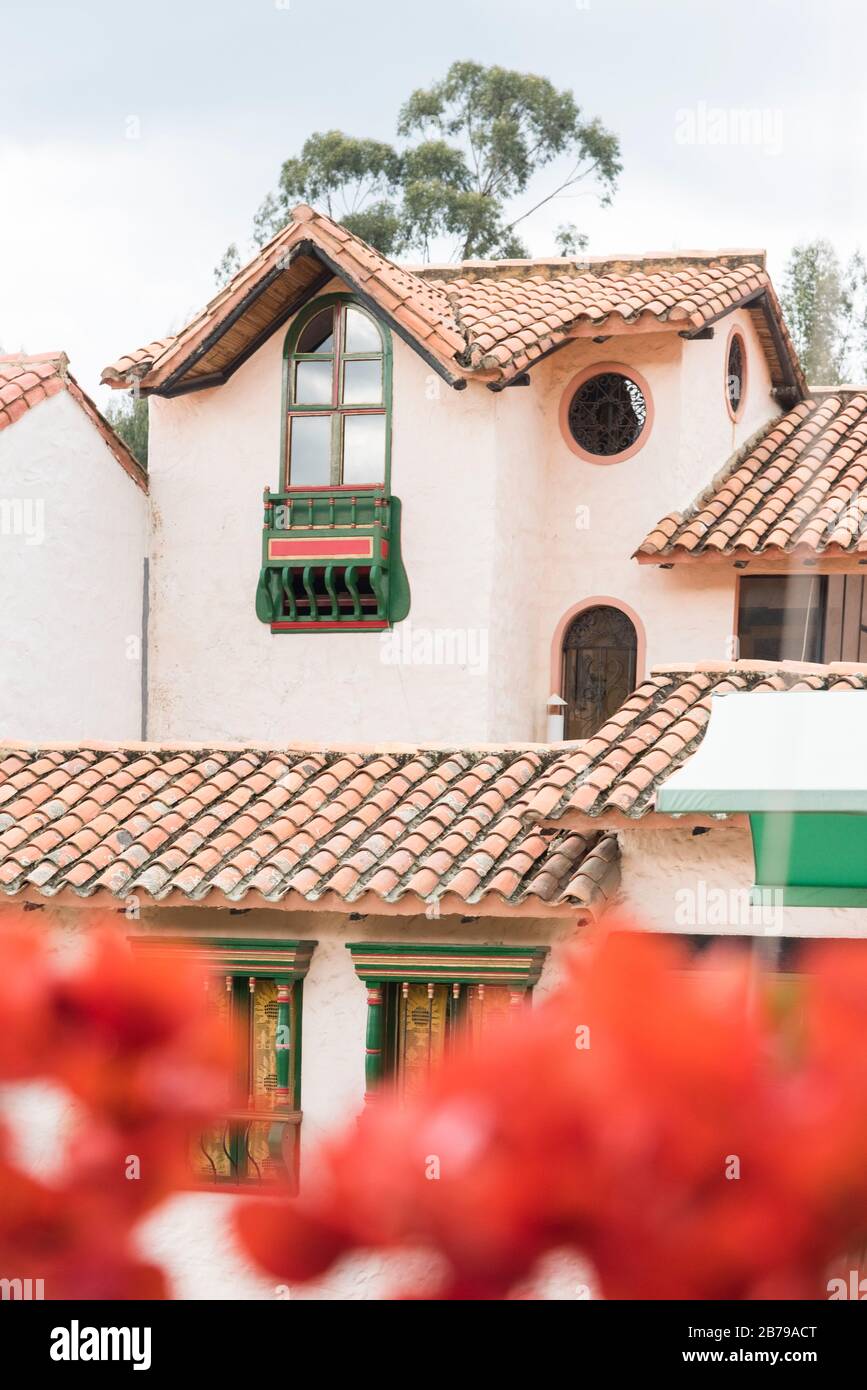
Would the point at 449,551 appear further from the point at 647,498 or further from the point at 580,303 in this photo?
the point at 580,303

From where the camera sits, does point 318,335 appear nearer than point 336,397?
No

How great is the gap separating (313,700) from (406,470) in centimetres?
197

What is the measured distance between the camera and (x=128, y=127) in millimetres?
1122

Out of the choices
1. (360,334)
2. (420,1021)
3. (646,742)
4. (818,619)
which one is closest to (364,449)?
(360,334)

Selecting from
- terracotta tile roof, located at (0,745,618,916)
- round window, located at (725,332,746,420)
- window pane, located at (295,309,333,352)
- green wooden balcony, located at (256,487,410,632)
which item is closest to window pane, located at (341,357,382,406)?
window pane, located at (295,309,333,352)

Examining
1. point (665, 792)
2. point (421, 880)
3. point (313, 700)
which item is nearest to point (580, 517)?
point (313, 700)

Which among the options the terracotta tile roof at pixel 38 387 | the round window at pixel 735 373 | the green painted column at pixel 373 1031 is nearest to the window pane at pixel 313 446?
the terracotta tile roof at pixel 38 387

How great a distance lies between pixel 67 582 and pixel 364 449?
8.36 ft

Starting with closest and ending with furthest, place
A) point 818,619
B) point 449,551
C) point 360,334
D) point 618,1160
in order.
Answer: point 618,1160, point 818,619, point 449,551, point 360,334

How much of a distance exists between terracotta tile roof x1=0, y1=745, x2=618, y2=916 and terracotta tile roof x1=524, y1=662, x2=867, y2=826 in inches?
12.2

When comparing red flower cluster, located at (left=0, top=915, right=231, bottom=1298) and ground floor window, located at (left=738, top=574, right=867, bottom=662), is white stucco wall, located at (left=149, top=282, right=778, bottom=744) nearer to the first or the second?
ground floor window, located at (left=738, top=574, right=867, bottom=662)

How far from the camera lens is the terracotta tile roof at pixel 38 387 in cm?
1188

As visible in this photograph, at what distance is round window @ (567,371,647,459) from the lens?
45.4 ft

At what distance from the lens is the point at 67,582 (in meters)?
12.6
